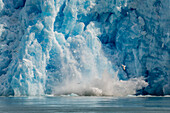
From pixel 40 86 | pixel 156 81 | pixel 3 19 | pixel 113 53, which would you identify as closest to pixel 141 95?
pixel 156 81

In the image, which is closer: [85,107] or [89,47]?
[85,107]

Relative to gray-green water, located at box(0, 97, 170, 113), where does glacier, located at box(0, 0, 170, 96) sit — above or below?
above

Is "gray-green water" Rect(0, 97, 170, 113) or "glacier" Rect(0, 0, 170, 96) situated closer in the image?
"gray-green water" Rect(0, 97, 170, 113)

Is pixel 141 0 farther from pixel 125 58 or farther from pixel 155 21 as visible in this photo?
pixel 125 58

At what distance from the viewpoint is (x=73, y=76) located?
47531 millimetres

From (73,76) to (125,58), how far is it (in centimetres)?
772

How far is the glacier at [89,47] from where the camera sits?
1838 inches

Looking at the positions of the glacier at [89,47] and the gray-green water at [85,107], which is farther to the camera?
the glacier at [89,47]

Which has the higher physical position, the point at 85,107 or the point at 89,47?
the point at 89,47

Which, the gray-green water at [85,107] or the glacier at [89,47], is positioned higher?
the glacier at [89,47]

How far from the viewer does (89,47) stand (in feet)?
161

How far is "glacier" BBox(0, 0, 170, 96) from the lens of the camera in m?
46.7

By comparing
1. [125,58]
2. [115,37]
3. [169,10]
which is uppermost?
[169,10]

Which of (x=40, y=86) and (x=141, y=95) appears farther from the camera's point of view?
(x=141, y=95)
